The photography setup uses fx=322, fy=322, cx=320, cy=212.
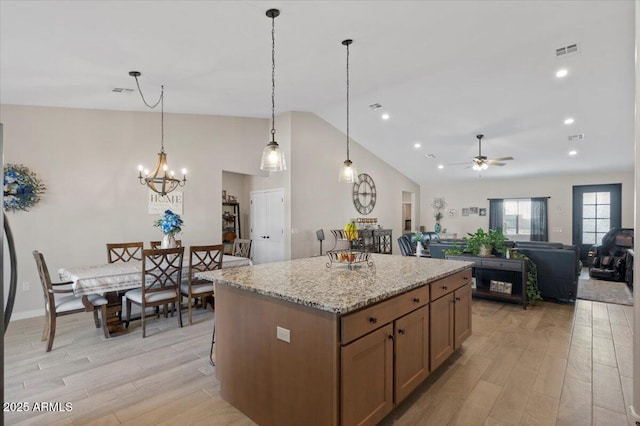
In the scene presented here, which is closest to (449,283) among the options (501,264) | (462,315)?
(462,315)

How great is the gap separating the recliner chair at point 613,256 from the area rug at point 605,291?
226 mm

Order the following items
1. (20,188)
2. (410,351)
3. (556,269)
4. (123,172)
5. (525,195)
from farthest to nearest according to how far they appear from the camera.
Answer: (525,195), (123,172), (556,269), (20,188), (410,351)

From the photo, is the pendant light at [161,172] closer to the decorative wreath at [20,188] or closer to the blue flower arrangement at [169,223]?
the blue flower arrangement at [169,223]

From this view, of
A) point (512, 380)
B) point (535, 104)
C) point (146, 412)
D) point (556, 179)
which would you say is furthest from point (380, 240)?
point (146, 412)

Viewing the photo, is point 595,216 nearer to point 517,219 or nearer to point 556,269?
point 517,219

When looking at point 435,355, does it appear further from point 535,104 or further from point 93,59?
point 535,104

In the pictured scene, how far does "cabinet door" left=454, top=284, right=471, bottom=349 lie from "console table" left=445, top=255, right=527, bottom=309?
4.59ft

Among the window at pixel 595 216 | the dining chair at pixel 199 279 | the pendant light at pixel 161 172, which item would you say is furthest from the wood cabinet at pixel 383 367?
the window at pixel 595 216

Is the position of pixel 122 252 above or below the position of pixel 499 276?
above

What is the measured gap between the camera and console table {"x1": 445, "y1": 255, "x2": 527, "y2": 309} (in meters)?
4.53

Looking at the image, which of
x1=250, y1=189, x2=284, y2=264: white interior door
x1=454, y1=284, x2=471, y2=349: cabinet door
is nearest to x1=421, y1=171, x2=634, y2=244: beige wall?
x1=250, y1=189, x2=284, y2=264: white interior door

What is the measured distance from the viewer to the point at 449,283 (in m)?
2.79

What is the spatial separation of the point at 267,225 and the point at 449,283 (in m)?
4.97

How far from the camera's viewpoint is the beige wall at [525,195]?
845 centimetres
